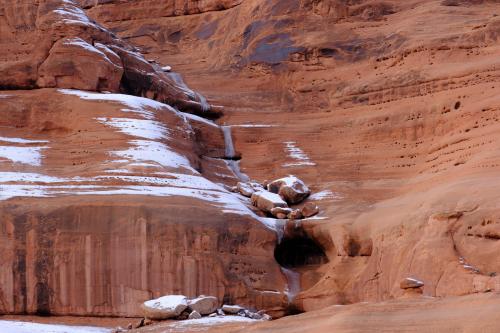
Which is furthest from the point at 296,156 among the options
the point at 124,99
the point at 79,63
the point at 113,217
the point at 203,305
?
the point at 203,305

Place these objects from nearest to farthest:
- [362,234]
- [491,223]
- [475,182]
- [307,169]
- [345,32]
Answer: [491,223]
[475,182]
[362,234]
[307,169]
[345,32]

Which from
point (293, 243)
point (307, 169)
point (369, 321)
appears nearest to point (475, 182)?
point (293, 243)

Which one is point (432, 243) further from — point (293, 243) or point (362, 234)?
point (293, 243)

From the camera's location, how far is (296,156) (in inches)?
1598

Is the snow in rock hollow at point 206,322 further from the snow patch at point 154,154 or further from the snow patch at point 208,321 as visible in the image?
the snow patch at point 154,154

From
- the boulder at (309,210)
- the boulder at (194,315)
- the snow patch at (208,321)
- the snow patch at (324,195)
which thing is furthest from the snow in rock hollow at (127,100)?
the snow patch at (208,321)

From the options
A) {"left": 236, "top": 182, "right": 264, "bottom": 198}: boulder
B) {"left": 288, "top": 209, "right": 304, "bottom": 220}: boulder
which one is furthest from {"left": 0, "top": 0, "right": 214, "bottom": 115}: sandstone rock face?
{"left": 288, "top": 209, "right": 304, "bottom": 220}: boulder

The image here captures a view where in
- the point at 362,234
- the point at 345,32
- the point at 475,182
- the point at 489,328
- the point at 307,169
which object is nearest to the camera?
the point at 489,328

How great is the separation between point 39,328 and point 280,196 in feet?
36.9

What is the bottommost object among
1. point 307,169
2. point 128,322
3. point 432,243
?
point 128,322

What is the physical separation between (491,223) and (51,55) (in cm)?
2001

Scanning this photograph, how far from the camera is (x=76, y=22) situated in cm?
4150

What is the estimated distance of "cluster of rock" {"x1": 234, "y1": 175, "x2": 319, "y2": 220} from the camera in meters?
34.8

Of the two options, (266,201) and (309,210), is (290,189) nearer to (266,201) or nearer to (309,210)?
(266,201)
